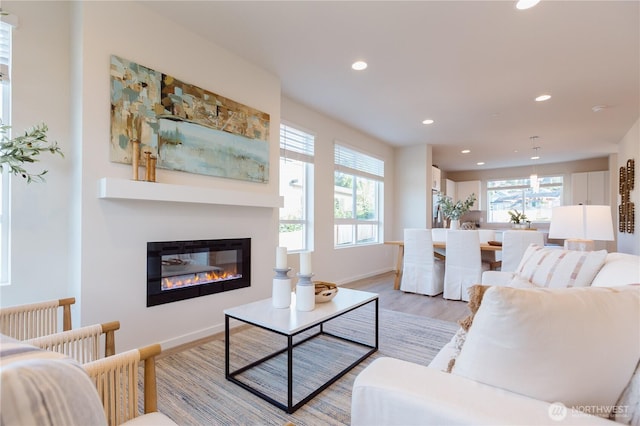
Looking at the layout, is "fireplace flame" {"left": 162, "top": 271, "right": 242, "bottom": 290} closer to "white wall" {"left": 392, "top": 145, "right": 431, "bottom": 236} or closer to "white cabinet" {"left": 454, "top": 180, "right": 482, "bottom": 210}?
"white wall" {"left": 392, "top": 145, "right": 431, "bottom": 236}

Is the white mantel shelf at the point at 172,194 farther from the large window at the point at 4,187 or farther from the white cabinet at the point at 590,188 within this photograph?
the white cabinet at the point at 590,188

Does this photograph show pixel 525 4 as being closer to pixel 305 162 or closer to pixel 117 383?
pixel 305 162

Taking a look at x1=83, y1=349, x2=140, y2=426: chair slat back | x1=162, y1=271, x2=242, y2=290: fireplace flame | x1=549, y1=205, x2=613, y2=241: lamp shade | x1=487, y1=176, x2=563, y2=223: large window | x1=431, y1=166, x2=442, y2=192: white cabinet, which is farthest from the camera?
x1=487, y1=176, x2=563, y2=223: large window

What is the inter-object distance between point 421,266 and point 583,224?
2.08m

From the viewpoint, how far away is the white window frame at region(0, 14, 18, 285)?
6.46ft

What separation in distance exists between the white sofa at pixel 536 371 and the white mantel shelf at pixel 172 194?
2.04m

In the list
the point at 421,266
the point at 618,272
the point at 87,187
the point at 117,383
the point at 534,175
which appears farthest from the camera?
the point at 534,175

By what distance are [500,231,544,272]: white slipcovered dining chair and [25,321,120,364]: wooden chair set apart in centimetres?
412

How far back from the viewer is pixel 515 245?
12.4 ft

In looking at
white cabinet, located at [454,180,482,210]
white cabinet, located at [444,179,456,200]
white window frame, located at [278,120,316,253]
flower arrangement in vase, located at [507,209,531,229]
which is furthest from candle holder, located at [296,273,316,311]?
white cabinet, located at [454,180,482,210]

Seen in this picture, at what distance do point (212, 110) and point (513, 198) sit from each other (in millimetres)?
8808

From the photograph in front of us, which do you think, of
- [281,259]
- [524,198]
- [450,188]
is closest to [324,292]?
[281,259]

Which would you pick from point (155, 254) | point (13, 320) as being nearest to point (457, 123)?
point (155, 254)

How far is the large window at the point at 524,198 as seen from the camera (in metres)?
8.05
